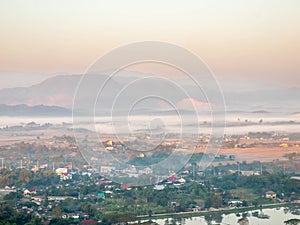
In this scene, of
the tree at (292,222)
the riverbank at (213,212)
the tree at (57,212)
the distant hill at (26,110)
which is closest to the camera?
the tree at (292,222)

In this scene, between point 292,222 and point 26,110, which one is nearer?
point 292,222

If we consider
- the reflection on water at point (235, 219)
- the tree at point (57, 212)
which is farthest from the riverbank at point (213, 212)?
the tree at point (57, 212)

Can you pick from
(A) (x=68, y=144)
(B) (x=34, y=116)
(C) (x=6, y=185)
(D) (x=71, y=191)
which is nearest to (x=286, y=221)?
(D) (x=71, y=191)

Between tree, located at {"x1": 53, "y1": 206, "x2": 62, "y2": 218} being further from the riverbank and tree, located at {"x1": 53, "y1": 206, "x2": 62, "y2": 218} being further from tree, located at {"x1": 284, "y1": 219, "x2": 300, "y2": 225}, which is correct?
tree, located at {"x1": 284, "y1": 219, "x2": 300, "y2": 225}

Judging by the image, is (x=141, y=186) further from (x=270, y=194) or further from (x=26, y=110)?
(x=26, y=110)

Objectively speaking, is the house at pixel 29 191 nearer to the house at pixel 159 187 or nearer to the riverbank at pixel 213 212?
the house at pixel 159 187

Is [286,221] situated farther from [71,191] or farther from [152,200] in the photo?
[71,191]

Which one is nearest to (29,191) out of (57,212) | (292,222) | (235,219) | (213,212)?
(57,212)

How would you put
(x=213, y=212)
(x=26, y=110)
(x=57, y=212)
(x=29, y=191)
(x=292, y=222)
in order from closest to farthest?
1. (x=292, y=222)
2. (x=57, y=212)
3. (x=213, y=212)
4. (x=29, y=191)
5. (x=26, y=110)

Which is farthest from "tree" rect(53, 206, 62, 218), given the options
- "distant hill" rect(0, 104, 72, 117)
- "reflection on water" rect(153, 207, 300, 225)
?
"distant hill" rect(0, 104, 72, 117)
